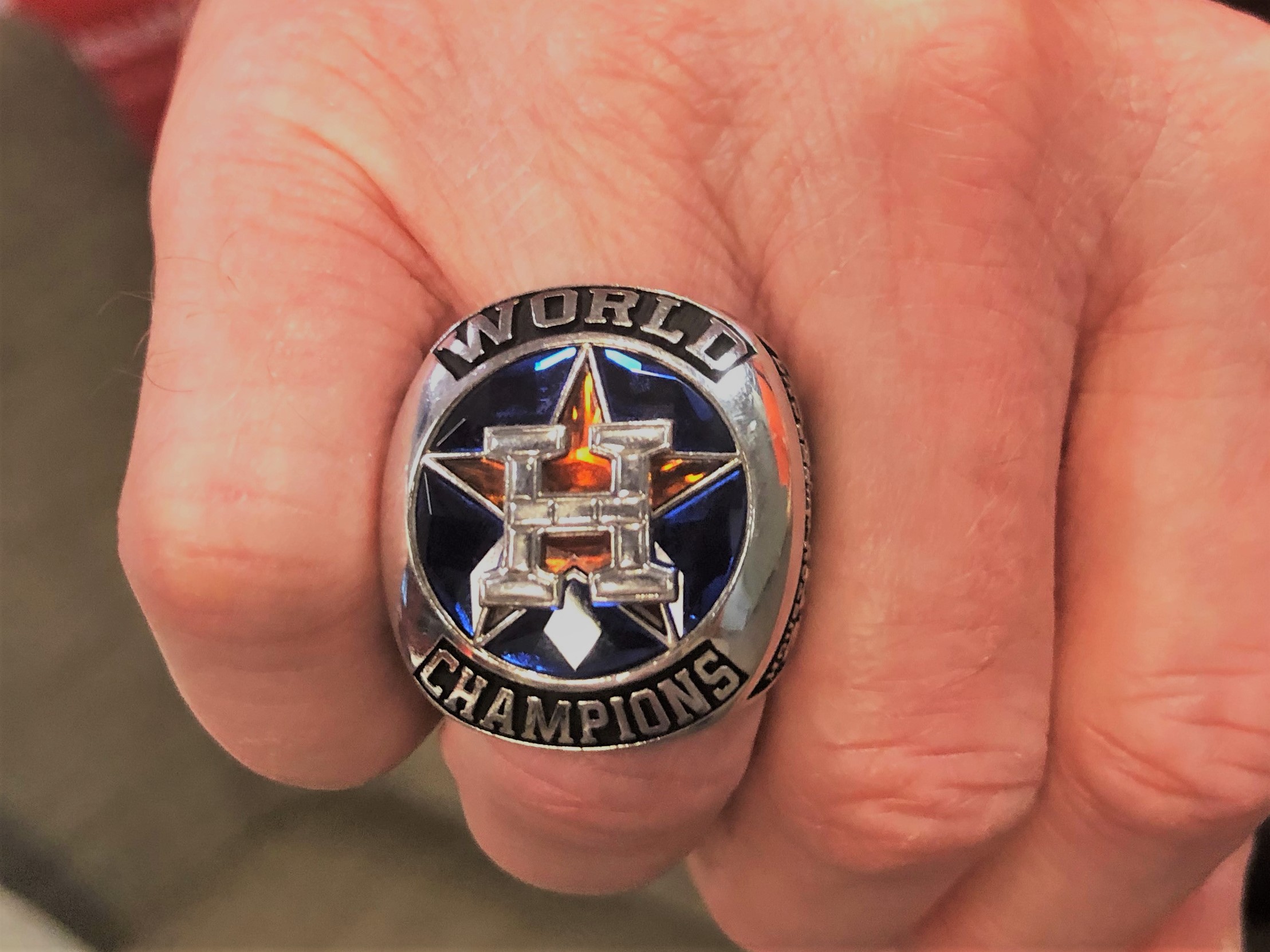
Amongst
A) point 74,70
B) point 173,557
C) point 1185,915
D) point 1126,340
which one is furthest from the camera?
point 74,70

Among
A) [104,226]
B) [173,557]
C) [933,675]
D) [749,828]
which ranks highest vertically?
[104,226]

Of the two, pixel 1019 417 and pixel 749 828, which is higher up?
pixel 1019 417

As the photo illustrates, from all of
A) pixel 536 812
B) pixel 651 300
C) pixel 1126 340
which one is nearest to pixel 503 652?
pixel 536 812

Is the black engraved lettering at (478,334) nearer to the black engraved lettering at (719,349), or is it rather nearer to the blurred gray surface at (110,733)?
the black engraved lettering at (719,349)

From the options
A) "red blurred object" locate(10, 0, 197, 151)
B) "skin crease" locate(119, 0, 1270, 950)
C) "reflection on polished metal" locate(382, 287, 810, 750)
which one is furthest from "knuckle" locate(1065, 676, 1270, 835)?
"red blurred object" locate(10, 0, 197, 151)

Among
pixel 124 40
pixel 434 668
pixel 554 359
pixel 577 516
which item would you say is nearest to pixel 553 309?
pixel 554 359

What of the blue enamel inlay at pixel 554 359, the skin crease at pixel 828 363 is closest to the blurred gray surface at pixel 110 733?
the skin crease at pixel 828 363

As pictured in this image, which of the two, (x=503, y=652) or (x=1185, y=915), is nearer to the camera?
(x=503, y=652)

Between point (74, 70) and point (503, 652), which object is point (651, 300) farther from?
point (74, 70)
